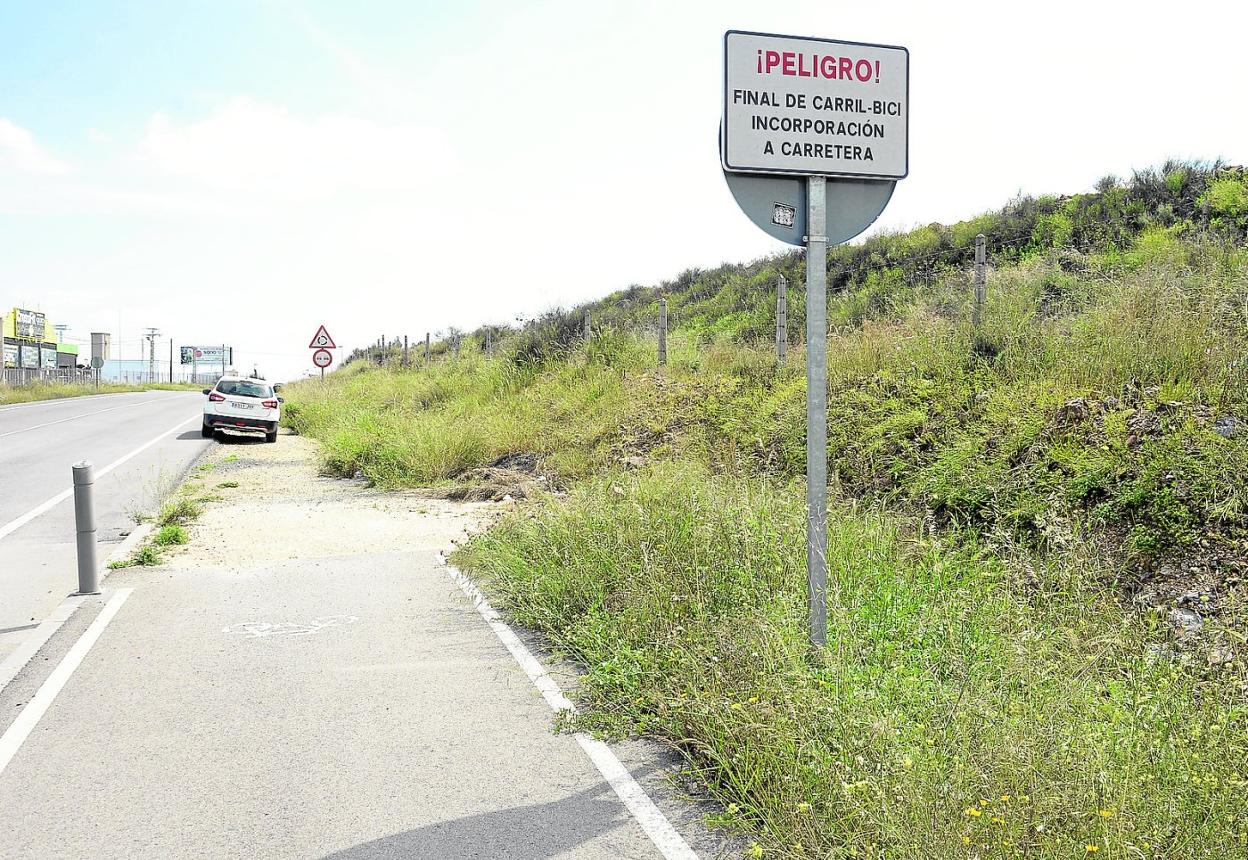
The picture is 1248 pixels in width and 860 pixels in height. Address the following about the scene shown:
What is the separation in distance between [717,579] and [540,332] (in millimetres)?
18734

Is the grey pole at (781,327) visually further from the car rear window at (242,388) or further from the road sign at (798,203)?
the car rear window at (242,388)

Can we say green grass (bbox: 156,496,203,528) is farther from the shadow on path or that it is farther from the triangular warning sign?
the triangular warning sign

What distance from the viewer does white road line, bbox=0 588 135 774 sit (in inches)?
181

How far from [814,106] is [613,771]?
10.7ft

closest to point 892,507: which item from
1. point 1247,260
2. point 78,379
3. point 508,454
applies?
point 1247,260

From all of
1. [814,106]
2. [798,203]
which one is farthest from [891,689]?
[814,106]

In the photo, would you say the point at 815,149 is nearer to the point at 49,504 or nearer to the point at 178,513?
the point at 178,513

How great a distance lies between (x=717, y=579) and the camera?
230 inches

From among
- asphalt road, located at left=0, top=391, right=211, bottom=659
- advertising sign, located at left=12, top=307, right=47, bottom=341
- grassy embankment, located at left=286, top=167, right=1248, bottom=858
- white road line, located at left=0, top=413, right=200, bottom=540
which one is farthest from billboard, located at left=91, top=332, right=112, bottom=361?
grassy embankment, located at left=286, top=167, right=1248, bottom=858

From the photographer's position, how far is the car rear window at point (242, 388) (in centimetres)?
2408

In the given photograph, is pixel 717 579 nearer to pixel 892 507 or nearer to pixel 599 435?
pixel 892 507

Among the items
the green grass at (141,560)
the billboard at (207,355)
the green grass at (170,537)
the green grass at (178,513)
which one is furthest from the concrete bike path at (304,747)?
the billboard at (207,355)

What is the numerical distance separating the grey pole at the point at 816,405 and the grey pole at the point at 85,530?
618 centimetres

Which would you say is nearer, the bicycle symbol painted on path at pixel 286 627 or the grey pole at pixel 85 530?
the bicycle symbol painted on path at pixel 286 627
